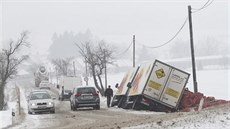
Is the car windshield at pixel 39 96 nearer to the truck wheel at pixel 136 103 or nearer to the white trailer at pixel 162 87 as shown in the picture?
the truck wheel at pixel 136 103

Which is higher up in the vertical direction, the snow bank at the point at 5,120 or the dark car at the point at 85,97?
the dark car at the point at 85,97

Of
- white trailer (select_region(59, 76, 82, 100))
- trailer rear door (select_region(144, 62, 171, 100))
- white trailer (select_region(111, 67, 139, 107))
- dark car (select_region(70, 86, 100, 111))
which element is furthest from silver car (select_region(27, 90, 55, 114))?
white trailer (select_region(59, 76, 82, 100))

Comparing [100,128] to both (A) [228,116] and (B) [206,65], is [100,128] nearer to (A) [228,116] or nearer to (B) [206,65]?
(A) [228,116]

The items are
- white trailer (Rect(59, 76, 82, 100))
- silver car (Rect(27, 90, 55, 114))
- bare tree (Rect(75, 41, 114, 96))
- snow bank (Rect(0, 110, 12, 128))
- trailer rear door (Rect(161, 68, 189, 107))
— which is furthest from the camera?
bare tree (Rect(75, 41, 114, 96))

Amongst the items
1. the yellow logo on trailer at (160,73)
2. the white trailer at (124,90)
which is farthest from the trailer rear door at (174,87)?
the white trailer at (124,90)

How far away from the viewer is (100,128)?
15.4 meters

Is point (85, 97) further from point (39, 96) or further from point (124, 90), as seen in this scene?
point (39, 96)

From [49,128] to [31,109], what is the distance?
476 inches

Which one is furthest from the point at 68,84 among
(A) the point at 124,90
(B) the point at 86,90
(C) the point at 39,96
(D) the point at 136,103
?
(D) the point at 136,103

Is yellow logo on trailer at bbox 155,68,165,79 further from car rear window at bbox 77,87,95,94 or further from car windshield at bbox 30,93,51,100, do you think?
car windshield at bbox 30,93,51,100

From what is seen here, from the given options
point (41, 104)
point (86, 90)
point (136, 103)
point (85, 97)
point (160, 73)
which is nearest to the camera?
point (160, 73)

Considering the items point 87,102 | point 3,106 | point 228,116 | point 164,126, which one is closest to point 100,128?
point 164,126

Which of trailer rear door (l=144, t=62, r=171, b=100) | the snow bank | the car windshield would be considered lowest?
the snow bank

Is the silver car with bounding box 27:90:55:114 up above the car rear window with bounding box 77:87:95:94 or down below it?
below
